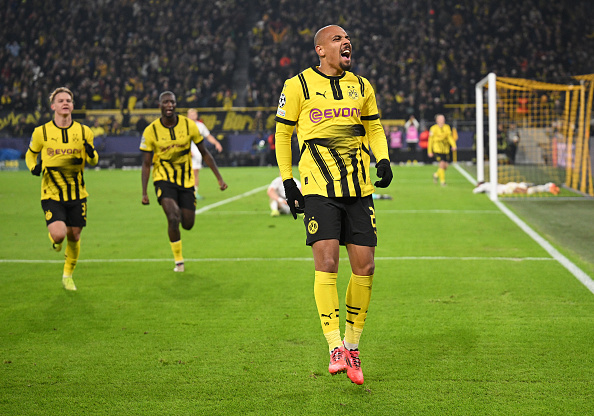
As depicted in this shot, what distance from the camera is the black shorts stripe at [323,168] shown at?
14.7 ft

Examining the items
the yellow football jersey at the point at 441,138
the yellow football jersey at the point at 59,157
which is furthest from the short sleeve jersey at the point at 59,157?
the yellow football jersey at the point at 441,138

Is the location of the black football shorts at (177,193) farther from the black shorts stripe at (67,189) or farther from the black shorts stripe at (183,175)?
the black shorts stripe at (67,189)

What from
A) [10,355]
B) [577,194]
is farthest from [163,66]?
[10,355]

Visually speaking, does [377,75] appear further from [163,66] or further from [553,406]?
[553,406]

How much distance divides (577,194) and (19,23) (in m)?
33.0

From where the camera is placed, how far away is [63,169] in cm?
744

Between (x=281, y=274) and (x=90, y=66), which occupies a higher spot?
(x=90, y=66)

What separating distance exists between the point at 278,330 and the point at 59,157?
3244 mm

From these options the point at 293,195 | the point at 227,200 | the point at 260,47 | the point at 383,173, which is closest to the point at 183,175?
the point at 293,195

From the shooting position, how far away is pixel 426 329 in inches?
220

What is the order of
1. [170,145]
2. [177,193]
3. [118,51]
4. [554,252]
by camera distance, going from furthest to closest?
[118,51]
[554,252]
[177,193]
[170,145]

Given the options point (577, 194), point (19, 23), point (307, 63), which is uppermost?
point (19, 23)

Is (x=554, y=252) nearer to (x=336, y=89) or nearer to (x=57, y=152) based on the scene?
(x=336, y=89)

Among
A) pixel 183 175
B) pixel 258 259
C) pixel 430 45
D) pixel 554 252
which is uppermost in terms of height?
pixel 430 45
